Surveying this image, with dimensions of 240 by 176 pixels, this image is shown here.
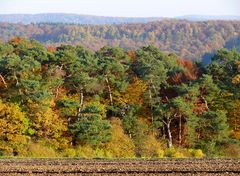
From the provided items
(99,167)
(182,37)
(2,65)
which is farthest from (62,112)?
(182,37)

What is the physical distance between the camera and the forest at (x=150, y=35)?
6235 inches

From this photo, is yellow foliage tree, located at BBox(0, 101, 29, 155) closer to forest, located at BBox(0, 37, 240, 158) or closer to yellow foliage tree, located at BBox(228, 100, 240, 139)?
forest, located at BBox(0, 37, 240, 158)

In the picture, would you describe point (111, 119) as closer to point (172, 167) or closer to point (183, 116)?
point (183, 116)

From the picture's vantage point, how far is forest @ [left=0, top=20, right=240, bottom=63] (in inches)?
6235

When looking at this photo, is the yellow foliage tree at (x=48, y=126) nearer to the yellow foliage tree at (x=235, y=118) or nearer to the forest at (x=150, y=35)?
the yellow foliage tree at (x=235, y=118)

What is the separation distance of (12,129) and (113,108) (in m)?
10.4

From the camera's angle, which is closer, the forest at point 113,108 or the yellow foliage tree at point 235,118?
the forest at point 113,108

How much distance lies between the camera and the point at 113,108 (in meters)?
47.1

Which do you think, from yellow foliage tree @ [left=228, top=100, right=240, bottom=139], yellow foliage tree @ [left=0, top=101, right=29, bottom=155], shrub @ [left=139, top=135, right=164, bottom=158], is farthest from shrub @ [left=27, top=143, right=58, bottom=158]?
yellow foliage tree @ [left=228, top=100, right=240, bottom=139]

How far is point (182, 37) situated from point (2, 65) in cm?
12552

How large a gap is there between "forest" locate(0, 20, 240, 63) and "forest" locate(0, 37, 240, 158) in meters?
97.3

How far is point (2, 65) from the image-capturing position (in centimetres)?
4575

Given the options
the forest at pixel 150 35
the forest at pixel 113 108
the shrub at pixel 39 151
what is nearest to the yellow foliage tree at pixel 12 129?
the forest at pixel 113 108

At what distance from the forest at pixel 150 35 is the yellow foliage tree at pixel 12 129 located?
11013cm
